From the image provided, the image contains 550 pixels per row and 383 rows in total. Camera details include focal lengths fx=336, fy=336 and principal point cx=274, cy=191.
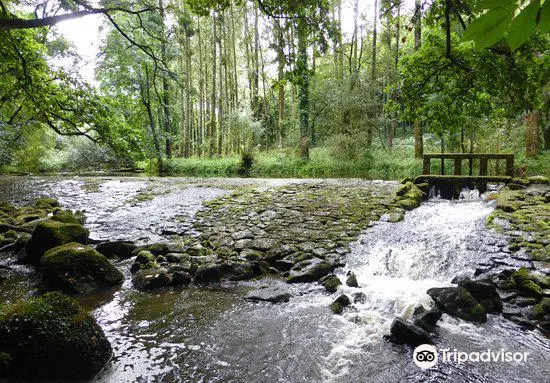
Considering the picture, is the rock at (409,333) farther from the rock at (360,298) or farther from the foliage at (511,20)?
the foliage at (511,20)

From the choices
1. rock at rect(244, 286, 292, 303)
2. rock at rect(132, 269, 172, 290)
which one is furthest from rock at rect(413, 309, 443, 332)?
rock at rect(132, 269, 172, 290)

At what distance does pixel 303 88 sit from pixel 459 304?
17167mm

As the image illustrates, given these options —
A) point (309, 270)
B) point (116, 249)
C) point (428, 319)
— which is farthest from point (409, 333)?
point (116, 249)

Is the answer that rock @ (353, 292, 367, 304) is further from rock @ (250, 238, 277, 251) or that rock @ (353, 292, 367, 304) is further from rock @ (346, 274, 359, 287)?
rock @ (250, 238, 277, 251)

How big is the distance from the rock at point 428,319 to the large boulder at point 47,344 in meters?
3.53

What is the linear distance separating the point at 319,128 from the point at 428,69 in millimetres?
16793

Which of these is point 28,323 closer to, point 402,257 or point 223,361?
point 223,361

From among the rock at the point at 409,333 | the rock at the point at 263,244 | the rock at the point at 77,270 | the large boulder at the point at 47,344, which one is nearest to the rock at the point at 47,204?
the rock at the point at 77,270

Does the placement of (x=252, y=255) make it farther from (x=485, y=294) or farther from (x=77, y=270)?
(x=485, y=294)

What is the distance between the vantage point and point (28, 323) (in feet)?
10.5

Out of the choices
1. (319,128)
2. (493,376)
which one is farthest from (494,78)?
(319,128)

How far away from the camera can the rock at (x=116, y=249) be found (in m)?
6.95

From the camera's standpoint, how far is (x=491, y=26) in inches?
29.2

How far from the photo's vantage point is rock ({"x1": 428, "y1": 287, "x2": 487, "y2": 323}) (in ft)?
13.7
